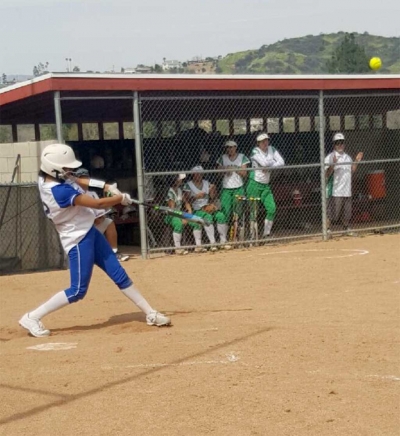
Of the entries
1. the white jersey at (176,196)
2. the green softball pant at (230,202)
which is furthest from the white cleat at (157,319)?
the green softball pant at (230,202)

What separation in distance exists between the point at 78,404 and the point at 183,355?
4.40ft

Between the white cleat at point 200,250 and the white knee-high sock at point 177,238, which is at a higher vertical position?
the white knee-high sock at point 177,238

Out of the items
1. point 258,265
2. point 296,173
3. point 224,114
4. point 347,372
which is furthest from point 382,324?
point 224,114

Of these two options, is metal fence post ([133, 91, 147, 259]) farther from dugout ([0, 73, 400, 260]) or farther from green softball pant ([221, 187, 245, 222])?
green softball pant ([221, 187, 245, 222])

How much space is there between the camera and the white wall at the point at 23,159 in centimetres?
1381

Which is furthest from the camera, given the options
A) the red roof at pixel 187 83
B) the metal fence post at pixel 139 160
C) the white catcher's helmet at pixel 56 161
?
the metal fence post at pixel 139 160

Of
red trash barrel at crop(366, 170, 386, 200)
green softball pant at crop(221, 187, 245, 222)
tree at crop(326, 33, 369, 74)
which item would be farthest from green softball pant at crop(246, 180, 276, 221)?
tree at crop(326, 33, 369, 74)

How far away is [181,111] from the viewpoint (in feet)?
60.7

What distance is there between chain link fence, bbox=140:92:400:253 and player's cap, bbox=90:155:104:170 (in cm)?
112

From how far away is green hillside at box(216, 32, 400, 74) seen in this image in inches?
4481

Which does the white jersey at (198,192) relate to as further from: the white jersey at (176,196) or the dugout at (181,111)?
the dugout at (181,111)

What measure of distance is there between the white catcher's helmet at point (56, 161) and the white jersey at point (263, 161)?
22.0ft

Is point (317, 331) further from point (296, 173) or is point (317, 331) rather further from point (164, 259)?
point (296, 173)

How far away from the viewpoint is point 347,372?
6316 mm
